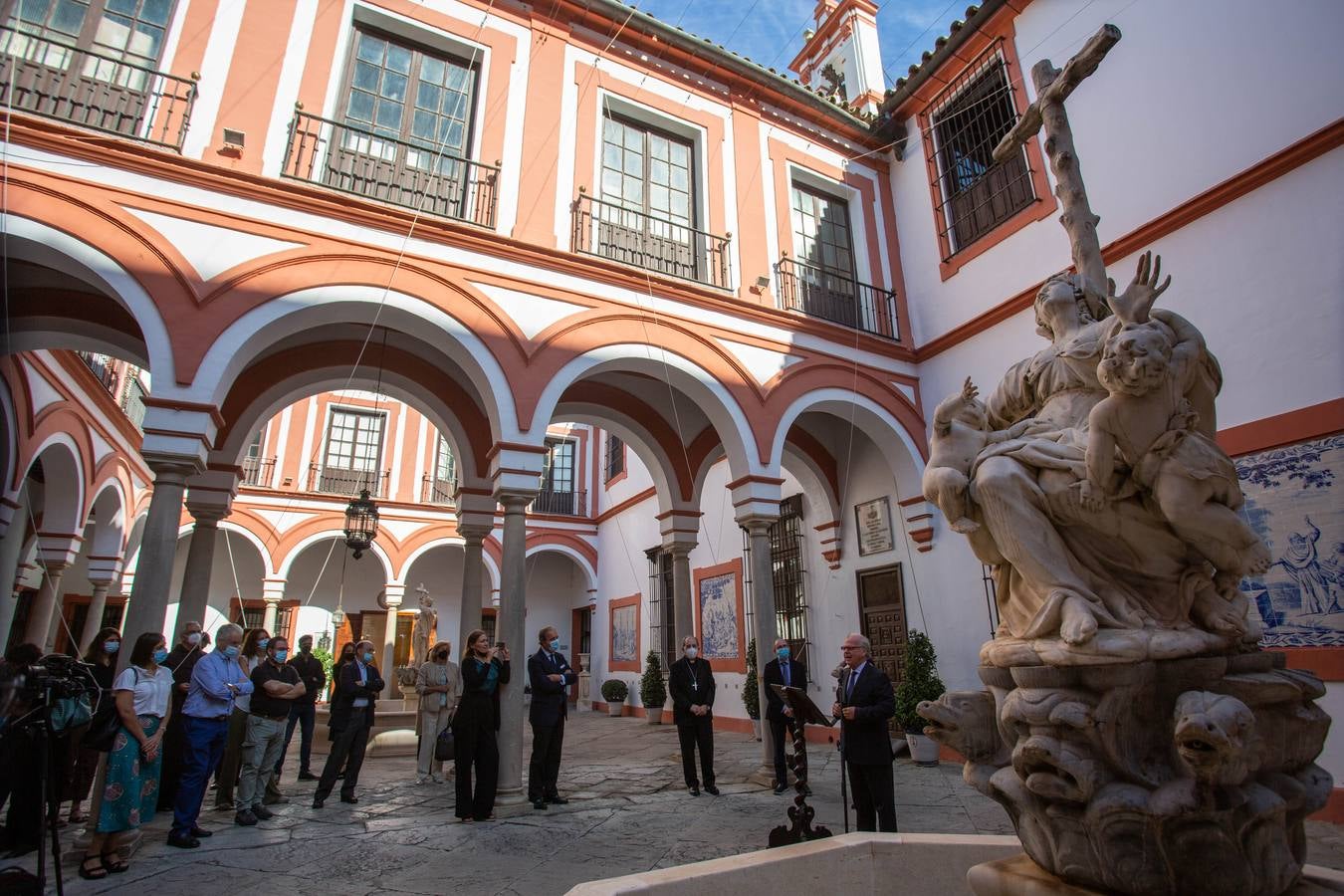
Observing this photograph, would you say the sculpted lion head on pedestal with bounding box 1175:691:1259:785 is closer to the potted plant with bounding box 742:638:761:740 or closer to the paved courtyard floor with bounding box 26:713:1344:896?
the paved courtyard floor with bounding box 26:713:1344:896

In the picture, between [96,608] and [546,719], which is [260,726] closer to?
[546,719]

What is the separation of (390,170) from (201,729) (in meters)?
4.92

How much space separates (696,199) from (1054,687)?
7514mm

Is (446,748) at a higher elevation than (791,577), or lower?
lower

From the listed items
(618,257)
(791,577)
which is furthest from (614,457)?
(618,257)

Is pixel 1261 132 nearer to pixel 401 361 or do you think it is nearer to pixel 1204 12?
pixel 1204 12

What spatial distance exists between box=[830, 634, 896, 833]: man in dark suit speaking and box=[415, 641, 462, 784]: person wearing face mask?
12.8 ft

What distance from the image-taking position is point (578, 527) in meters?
16.6

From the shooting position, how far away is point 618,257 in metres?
7.50

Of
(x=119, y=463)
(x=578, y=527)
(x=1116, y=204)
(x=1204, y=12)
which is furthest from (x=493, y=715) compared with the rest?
(x=578, y=527)

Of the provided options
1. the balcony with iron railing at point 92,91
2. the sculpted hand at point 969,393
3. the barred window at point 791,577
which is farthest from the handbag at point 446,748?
the barred window at point 791,577

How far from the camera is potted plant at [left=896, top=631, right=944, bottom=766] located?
24.0 ft

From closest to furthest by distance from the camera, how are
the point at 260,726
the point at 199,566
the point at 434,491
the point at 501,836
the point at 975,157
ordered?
the point at 501,836
the point at 260,726
the point at 199,566
the point at 975,157
the point at 434,491

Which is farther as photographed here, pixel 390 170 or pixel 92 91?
pixel 390 170
